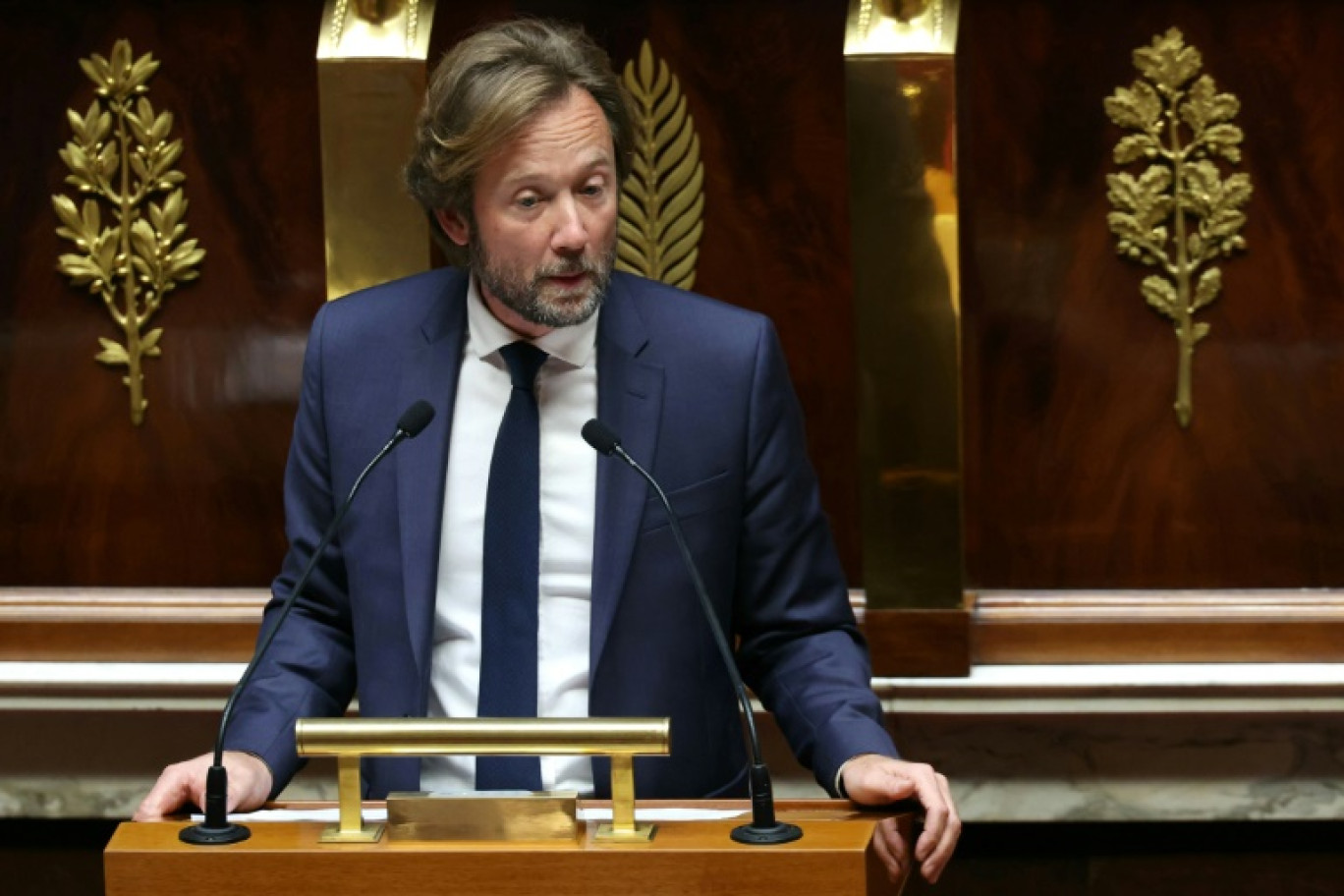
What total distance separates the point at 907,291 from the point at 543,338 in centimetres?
84

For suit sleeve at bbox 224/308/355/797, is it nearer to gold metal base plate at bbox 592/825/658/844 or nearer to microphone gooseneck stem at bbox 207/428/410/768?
microphone gooseneck stem at bbox 207/428/410/768

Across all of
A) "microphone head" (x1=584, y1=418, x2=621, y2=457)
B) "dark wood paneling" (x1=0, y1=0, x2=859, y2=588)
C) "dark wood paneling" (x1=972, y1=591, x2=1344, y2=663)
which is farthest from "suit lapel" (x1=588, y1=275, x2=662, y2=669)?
"dark wood paneling" (x1=972, y1=591, x2=1344, y2=663)

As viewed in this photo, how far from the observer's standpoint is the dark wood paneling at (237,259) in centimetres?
323

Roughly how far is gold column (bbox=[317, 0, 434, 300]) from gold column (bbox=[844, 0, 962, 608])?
604mm

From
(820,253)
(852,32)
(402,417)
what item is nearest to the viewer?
(402,417)

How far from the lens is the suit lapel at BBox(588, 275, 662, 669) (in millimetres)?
2293

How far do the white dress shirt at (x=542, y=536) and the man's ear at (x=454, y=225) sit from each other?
0.33ft

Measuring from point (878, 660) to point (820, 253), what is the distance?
60 cm

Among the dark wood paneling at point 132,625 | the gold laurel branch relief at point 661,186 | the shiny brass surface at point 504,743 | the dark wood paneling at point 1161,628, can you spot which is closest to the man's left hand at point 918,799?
the shiny brass surface at point 504,743

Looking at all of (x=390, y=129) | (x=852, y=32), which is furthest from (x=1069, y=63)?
(x=390, y=129)

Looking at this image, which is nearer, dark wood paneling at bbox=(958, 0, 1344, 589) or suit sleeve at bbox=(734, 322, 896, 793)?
suit sleeve at bbox=(734, 322, 896, 793)

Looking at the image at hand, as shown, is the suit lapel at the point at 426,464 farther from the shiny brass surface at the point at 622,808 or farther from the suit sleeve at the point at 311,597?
the shiny brass surface at the point at 622,808

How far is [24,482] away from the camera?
3.38 metres

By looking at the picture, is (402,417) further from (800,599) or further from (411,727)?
(800,599)
